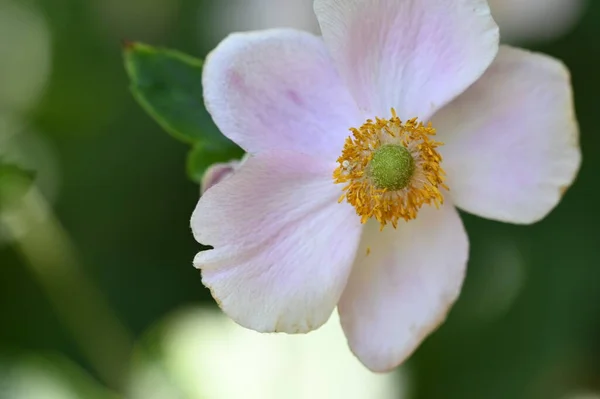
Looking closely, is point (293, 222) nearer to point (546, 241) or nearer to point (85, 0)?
point (546, 241)

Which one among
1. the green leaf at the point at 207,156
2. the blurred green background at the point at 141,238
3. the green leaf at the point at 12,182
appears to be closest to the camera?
the green leaf at the point at 207,156

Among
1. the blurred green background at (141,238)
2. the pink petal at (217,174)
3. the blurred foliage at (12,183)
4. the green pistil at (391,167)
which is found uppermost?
the pink petal at (217,174)

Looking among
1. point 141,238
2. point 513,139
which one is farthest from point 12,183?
point 141,238

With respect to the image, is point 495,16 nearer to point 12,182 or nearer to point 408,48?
point 408,48

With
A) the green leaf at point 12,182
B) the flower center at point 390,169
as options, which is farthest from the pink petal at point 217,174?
the green leaf at point 12,182

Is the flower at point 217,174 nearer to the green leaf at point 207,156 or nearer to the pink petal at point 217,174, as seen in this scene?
the pink petal at point 217,174

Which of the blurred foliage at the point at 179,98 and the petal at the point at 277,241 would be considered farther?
the blurred foliage at the point at 179,98

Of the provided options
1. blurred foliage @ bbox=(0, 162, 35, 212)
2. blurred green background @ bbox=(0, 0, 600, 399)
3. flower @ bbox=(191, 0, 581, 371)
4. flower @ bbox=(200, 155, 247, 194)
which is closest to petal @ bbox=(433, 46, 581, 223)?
flower @ bbox=(191, 0, 581, 371)
